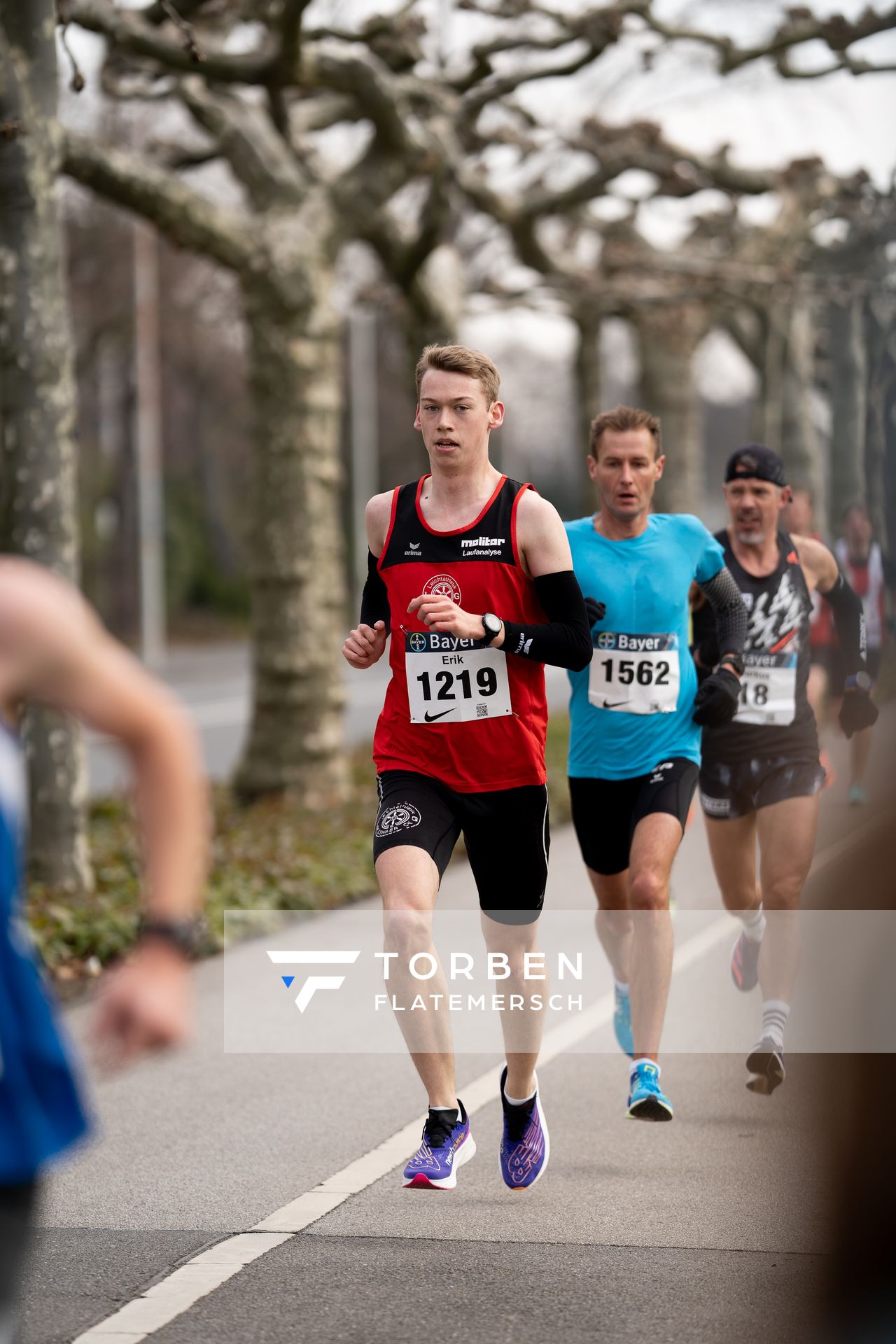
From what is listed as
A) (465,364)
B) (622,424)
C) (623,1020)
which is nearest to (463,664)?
(465,364)

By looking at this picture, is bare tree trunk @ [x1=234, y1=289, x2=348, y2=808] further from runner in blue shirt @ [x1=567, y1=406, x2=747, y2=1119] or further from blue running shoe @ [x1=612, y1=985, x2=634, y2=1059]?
runner in blue shirt @ [x1=567, y1=406, x2=747, y2=1119]

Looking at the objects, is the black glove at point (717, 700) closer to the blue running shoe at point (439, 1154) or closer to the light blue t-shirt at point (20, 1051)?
the blue running shoe at point (439, 1154)

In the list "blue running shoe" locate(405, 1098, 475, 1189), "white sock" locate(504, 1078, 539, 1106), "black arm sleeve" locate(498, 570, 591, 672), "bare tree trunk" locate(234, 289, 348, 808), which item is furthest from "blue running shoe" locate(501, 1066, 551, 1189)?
"bare tree trunk" locate(234, 289, 348, 808)

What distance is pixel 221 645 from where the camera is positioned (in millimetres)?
48562

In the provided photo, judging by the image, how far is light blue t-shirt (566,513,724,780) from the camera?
5.86 meters

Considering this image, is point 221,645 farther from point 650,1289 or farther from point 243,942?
point 650,1289

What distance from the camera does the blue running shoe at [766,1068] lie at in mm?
5949

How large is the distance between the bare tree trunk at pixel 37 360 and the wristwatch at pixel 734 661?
14.7ft

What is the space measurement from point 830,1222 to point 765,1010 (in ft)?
10.0

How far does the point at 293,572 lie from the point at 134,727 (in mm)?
11596

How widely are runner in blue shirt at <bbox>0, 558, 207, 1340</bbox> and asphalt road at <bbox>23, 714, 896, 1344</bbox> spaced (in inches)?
48.4

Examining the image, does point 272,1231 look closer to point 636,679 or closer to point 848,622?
point 636,679

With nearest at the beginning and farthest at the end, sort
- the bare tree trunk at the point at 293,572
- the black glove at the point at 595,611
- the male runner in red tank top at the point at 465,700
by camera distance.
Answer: the male runner in red tank top at the point at 465,700, the black glove at the point at 595,611, the bare tree trunk at the point at 293,572

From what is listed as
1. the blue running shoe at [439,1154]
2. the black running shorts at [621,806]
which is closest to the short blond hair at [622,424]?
the black running shorts at [621,806]
